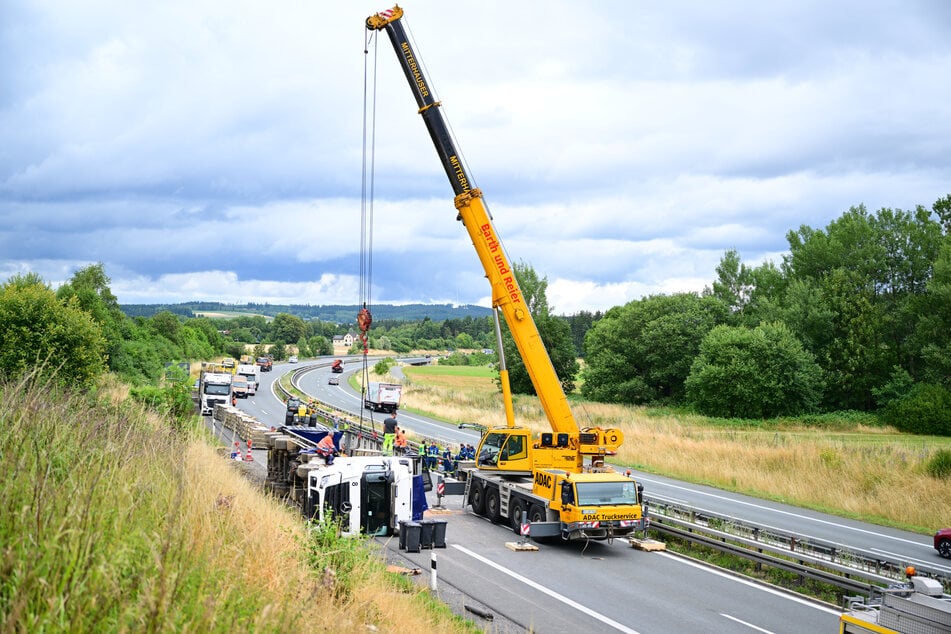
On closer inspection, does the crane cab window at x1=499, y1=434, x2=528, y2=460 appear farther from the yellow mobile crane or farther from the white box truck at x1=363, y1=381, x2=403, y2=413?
the white box truck at x1=363, y1=381, x2=403, y2=413

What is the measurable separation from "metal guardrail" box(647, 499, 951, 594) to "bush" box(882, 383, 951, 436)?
129ft

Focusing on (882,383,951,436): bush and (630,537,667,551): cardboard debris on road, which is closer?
(630,537,667,551): cardboard debris on road

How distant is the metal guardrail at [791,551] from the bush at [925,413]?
1542 inches

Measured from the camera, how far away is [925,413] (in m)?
53.8

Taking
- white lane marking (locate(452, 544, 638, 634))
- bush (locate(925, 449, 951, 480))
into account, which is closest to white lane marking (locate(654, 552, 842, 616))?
white lane marking (locate(452, 544, 638, 634))

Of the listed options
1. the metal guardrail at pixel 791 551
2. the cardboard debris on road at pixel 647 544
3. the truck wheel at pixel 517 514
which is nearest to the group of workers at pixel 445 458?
the truck wheel at pixel 517 514

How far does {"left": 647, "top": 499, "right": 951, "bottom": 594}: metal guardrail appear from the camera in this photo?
15312mm

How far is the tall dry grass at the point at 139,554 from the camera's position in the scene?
17.1 ft

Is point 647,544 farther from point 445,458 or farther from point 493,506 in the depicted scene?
point 445,458

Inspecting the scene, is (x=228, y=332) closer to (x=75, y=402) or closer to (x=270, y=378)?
(x=270, y=378)

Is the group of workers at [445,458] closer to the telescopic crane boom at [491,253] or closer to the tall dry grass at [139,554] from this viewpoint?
the telescopic crane boom at [491,253]

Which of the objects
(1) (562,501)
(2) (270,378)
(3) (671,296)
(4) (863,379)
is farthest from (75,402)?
(2) (270,378)

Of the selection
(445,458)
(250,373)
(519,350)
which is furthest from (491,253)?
(250,373)

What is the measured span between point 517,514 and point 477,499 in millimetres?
2720
